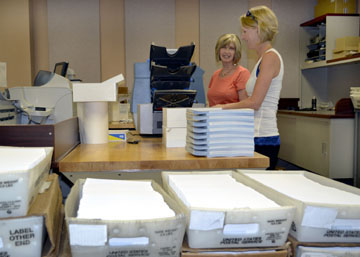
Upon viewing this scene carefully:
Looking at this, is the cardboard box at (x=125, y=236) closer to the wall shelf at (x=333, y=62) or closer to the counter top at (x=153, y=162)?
the counter top at (x=153, y=162)

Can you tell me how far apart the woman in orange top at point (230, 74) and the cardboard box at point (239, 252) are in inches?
88.0

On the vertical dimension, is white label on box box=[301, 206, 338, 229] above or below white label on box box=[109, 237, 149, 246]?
above

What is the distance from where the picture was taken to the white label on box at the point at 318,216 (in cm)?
91

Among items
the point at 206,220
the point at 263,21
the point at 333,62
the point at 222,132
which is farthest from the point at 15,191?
the point at 333,62

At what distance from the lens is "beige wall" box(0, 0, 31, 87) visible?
5843 mm

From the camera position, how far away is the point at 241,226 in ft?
2.97

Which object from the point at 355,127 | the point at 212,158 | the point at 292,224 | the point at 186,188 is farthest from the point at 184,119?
the point at 355,127

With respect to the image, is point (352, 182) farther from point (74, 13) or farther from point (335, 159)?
point (74, 13)

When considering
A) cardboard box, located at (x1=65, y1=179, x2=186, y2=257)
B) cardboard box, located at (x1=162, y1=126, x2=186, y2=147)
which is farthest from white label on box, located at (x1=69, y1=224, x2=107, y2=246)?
cardboard box, located at (x1=162, y1=126, x2=186, y2=147)

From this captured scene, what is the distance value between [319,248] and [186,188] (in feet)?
1.20

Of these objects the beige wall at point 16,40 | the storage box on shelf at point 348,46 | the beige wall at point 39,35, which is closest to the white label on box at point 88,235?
the storage box on shelf at point 348,46

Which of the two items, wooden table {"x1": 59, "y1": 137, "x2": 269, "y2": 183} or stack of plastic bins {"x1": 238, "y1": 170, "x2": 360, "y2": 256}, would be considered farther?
wooden table {"x1": 59, "y1": 137, "x2": 269, "y2": 183}

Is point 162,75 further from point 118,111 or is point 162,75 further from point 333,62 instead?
point 333,62

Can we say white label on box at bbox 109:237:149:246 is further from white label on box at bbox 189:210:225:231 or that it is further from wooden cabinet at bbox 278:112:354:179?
wooden cabinet at bbox 278:112:354:179
